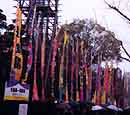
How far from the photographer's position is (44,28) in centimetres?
3250

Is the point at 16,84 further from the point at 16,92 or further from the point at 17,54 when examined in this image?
the point at 17,54

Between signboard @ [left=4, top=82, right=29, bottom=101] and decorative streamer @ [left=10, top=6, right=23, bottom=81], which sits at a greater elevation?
decorative streamer @ [left=10, top=6, right=23, bottom=81]

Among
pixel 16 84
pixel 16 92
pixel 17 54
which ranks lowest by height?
pixel 16 92

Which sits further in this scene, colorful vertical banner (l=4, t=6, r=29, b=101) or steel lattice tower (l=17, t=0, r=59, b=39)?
steel lattice tower (l=17, t=0, r=59, b=39)

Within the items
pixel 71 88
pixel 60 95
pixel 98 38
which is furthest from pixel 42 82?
pixel 98 38

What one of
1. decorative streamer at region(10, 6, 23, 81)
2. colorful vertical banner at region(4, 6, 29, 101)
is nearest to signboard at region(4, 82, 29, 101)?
colorful vertical banner at region(4, 6, 29, 101)

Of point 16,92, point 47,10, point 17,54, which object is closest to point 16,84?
point 16,92

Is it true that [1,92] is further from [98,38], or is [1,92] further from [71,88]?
[98,38]

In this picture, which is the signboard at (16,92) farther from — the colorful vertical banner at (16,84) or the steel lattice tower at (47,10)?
the steel lattice tower at (47,10)

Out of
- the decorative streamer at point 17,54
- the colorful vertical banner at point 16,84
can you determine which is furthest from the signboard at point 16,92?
the decorative streamer at point 17,54

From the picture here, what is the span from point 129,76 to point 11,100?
1397 inches

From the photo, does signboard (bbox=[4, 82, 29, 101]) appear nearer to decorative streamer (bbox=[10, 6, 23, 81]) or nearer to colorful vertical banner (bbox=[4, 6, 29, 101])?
colorful vertical banner (bbox=[4, 6, 29, 101])

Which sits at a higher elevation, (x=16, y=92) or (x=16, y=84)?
(x=16, y=84)

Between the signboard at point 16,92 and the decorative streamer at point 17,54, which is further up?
the decorative streamer at point 17,54
